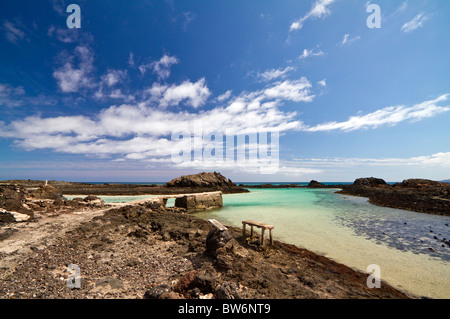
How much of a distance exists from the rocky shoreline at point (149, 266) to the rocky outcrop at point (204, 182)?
39185 mm

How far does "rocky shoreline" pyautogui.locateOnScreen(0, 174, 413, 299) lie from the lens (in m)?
4.50

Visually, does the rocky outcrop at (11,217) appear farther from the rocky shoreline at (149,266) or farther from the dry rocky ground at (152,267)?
the dry rocky ground at (152,267)

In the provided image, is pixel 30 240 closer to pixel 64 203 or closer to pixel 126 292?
pixel 126 292

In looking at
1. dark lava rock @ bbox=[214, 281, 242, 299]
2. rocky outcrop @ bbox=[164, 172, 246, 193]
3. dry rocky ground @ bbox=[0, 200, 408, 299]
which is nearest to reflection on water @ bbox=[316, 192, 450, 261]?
dry rocky ground @ bbox=[0, 200, 408, 299]

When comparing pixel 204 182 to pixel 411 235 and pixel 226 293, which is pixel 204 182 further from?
pixel 226 293

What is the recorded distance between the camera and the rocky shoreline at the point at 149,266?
450 centimetres

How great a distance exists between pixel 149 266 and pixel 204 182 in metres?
44.0

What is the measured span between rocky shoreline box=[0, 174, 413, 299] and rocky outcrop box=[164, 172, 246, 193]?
39.2 metres

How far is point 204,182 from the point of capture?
4981cm

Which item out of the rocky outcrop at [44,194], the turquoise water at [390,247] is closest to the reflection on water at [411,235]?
the turquoise water at [390,247]

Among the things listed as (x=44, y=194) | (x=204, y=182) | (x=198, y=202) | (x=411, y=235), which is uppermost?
(x=44, y=194)

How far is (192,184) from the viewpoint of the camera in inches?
1930

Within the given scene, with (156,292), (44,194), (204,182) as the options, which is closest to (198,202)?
(44,194)

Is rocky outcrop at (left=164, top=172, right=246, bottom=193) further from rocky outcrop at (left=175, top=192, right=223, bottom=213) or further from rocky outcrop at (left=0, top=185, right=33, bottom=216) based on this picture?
rocky outcrop at (left=0, top=185, right=33, bottom=216)
